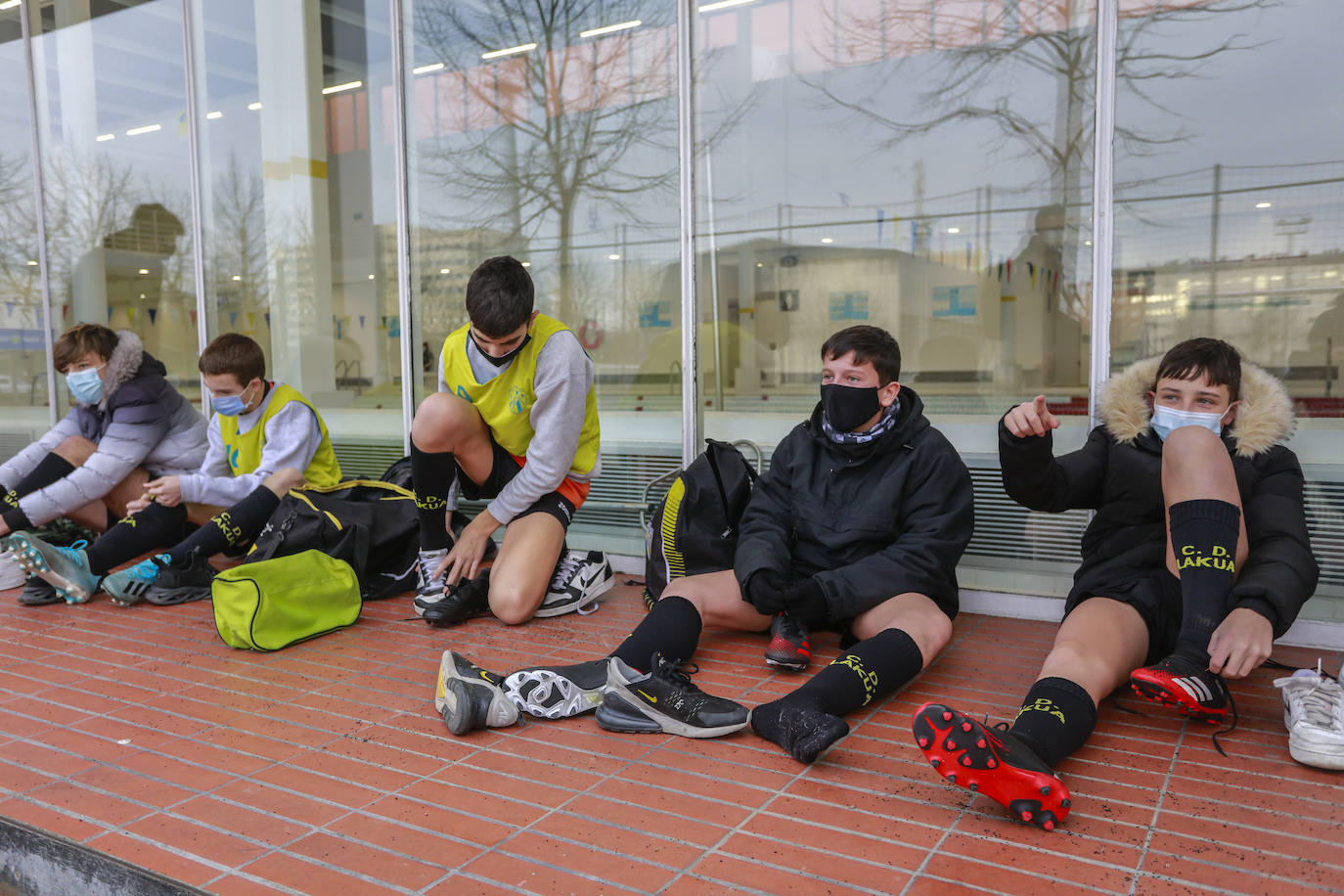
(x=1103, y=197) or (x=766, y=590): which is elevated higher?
(x=1103, y=197)

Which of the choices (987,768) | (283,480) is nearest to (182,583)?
(283,480)

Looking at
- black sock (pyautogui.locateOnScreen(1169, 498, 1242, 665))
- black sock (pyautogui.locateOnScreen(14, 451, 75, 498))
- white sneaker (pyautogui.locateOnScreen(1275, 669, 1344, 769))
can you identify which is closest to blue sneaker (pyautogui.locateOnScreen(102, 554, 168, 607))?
black sock (pyautogui.locateOnScreen(14, 451, 75, 498))

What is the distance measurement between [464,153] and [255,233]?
1.72m

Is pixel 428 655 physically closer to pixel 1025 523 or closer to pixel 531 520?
pixel 531 520

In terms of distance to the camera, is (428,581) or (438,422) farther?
(428,581)

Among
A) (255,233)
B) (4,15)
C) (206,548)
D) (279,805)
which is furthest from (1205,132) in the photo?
(4,15)

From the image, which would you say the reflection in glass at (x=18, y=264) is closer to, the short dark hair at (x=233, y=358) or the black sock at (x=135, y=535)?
the black sock at (x=135, y=535)

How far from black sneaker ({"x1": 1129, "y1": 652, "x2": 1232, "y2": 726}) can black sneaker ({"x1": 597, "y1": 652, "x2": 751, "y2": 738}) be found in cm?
105

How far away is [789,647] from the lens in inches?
124

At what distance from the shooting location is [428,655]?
11.4 ft

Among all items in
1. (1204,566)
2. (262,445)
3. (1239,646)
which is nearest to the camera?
(1239,646)

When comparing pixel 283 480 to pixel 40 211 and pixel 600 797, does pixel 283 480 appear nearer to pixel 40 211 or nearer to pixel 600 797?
pixel 600 797

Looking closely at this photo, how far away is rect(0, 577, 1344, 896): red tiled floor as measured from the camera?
1.93 meters

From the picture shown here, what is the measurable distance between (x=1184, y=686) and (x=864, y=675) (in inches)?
32.3
